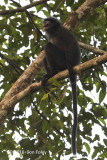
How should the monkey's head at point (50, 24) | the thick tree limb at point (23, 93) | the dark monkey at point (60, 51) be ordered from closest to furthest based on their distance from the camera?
the thick tree limb at point (23, 93) < the dark monkey at point (60, 51) < the monkey's head at point (50, 24)

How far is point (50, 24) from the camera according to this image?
15.8 ft

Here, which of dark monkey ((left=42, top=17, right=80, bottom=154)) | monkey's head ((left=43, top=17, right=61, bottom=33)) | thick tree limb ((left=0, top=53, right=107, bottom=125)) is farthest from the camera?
monkey's head ((left=43, top=17, right=61, bottom=33))

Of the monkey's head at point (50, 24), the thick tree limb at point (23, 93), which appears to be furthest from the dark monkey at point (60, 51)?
the thick tree limb at point (23, 93)

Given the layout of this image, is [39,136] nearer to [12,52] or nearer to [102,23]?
[12,52]

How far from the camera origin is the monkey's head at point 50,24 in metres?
4.74

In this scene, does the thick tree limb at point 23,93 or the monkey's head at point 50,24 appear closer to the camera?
the thick tree limb at point 23,93

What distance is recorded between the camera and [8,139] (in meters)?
4.26

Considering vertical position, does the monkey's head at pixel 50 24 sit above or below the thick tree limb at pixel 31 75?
above

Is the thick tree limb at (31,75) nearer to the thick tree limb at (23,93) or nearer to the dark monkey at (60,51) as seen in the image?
the thick tree limb at (23,93)

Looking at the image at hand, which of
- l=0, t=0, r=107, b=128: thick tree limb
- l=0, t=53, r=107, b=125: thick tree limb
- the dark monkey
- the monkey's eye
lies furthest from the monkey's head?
l=0, t=53, r=107, b=125: thick tree limb

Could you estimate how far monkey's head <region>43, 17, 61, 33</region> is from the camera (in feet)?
15.6

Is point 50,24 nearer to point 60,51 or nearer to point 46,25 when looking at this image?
point 46,25

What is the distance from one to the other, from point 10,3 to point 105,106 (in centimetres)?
242

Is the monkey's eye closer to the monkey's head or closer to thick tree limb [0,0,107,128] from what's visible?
the monkey's head
